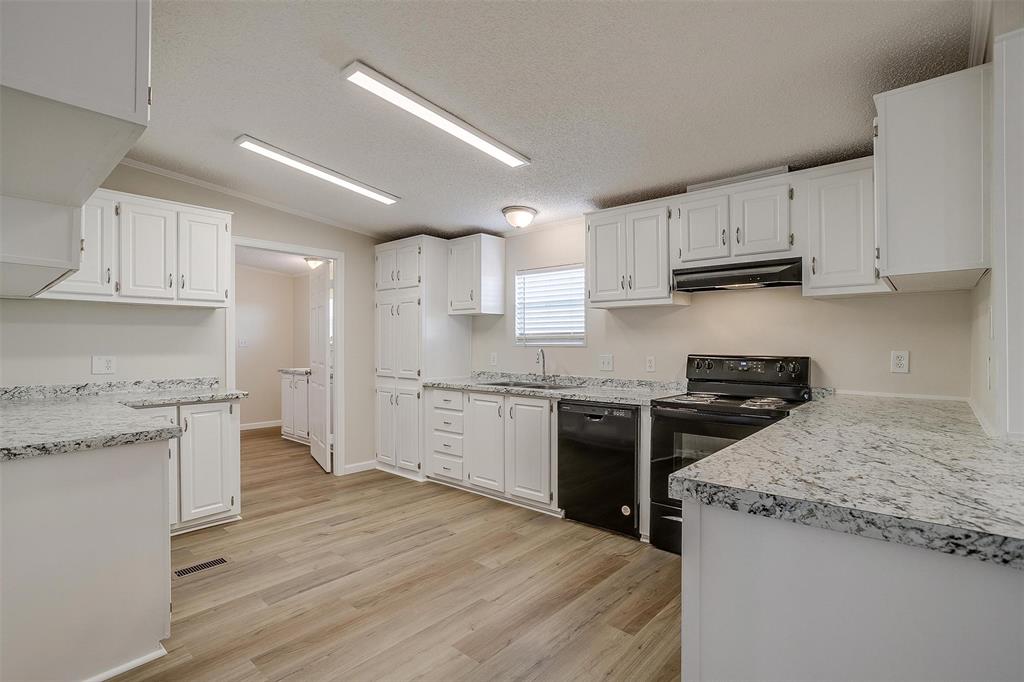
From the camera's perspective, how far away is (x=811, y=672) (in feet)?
3.14

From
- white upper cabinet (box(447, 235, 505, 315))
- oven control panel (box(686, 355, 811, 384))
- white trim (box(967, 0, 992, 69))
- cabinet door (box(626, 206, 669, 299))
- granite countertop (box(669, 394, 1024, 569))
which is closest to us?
granite countertop (box(669, 394, 1024, 569))

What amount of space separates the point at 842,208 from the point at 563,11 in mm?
2044

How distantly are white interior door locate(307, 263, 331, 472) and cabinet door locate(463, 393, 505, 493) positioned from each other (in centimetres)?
159

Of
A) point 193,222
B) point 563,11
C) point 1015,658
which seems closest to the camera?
point 1015,658

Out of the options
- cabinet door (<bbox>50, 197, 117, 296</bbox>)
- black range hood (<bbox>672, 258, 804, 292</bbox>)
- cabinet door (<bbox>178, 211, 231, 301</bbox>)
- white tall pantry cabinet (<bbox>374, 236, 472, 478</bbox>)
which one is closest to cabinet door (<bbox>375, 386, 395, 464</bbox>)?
white tall pantry cabinet (<bbox>374, 236, 472, 478</bbox>)

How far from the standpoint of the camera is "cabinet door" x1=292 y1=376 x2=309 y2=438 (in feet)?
20.4

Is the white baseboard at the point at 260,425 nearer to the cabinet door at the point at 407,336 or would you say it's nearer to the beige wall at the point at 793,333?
the cabinet door at the point at 407,336

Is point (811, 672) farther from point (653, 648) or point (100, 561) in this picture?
point (100, 561)

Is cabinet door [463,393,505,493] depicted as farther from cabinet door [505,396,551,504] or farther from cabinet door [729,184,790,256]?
cabinet door [729,184,790,256]

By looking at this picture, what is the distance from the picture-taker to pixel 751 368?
330 cm

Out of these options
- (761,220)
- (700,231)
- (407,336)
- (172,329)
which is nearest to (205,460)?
(172,329)

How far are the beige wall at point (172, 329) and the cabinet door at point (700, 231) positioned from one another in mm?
3238

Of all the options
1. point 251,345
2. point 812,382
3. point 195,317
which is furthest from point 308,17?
point 251,345

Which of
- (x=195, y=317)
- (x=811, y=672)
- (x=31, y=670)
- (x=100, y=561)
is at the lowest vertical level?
(x=31, y=670)
